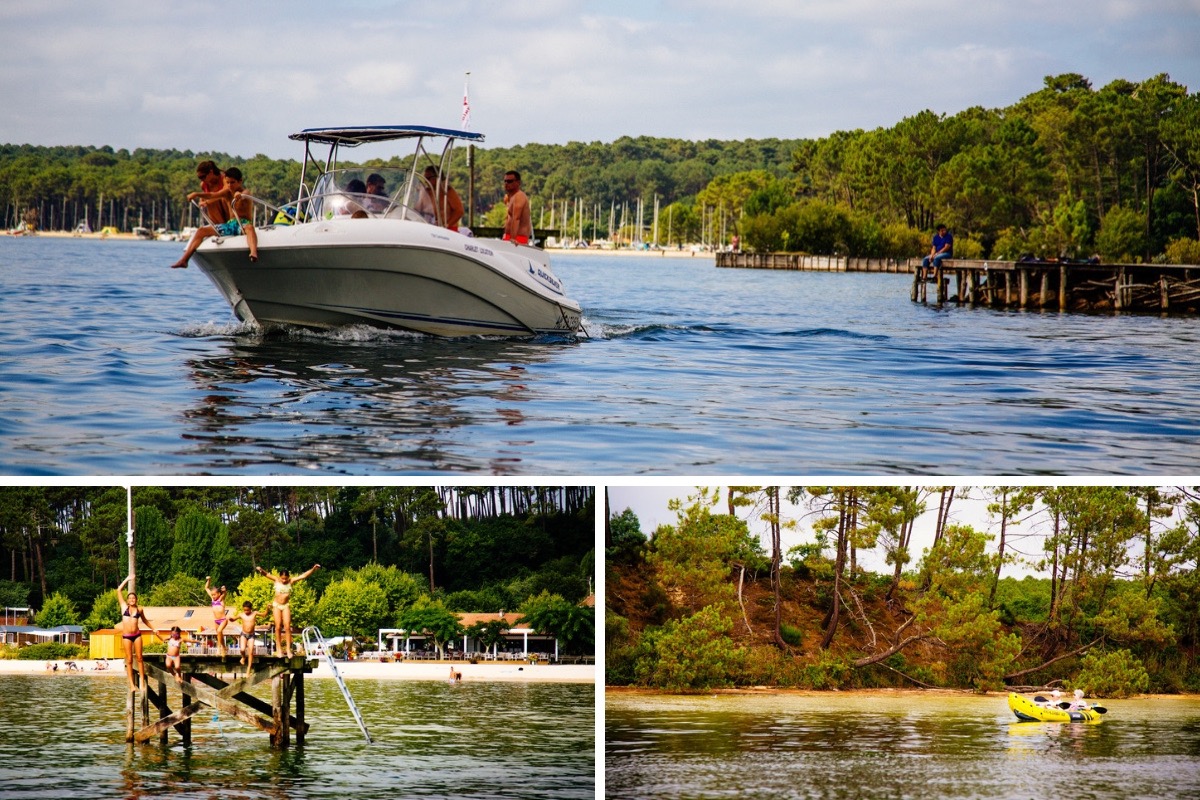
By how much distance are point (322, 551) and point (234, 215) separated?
488 centimetres

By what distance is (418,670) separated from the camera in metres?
6.77

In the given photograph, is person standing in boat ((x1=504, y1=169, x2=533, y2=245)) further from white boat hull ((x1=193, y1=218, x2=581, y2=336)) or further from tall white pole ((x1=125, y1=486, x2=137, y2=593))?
tall white pole ((x1=125, y1=486, x2=137, y2=593))

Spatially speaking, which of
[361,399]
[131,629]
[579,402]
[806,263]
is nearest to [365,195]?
[361,399]

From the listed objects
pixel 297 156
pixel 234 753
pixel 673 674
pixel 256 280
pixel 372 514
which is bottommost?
pixel 234 753

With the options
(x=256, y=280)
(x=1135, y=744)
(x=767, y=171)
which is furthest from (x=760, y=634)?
(x=767, y=171)

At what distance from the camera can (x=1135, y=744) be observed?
6199 mm

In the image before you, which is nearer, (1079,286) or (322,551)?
(322,551)

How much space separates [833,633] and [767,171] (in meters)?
86.7

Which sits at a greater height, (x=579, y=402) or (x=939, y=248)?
(x=939, y=248)

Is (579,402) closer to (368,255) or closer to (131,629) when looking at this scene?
(368,255)

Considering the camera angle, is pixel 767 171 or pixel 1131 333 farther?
pixel 767 171

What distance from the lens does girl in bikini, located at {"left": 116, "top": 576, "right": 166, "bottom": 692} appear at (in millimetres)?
6520

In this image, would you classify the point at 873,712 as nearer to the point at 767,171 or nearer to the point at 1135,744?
the point at 1135,744

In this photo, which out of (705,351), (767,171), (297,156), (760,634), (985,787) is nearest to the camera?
(985,787)
